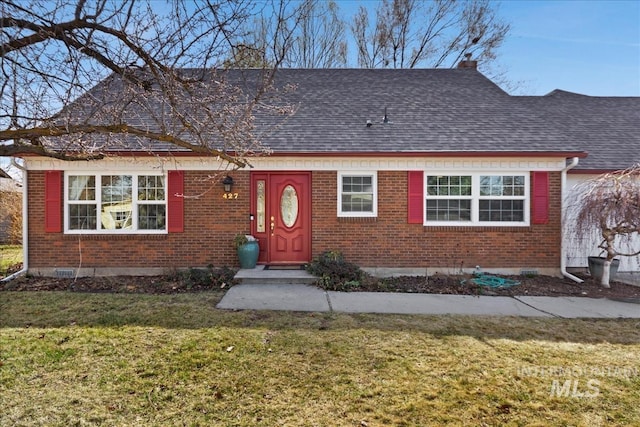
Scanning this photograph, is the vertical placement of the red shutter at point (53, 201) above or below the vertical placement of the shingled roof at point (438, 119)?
below

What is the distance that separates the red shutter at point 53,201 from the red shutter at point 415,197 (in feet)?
26.9

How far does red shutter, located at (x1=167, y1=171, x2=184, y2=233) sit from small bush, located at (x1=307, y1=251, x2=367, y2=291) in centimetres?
323

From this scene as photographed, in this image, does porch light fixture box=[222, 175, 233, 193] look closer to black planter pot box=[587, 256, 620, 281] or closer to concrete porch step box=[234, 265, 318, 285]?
concrete porch step box=[234, 265, 318, 285]

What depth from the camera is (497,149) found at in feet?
25.5

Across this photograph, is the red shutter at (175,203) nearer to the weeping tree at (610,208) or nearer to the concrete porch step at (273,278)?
the concrete porch step at (273,278)

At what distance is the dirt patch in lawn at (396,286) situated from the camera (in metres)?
6.68

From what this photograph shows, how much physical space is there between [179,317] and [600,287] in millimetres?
8468

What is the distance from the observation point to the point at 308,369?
11.3 feet

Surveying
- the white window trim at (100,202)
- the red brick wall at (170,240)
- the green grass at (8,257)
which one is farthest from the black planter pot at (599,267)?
the green grass at (8,257)

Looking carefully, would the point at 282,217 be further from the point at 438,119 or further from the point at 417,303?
the point at 438,119

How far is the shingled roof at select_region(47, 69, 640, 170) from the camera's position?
7938 mm

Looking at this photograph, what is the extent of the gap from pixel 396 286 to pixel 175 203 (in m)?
5.39

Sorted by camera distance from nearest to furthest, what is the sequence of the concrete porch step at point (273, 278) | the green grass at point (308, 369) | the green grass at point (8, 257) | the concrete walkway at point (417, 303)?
the green grass at point (308, 369) < the concrete walkway at point (417, 303) < the concrete porch step at point (273, 278) < the green grass at point (8, 257)

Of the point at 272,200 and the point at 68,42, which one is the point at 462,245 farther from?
the point at 68,42
